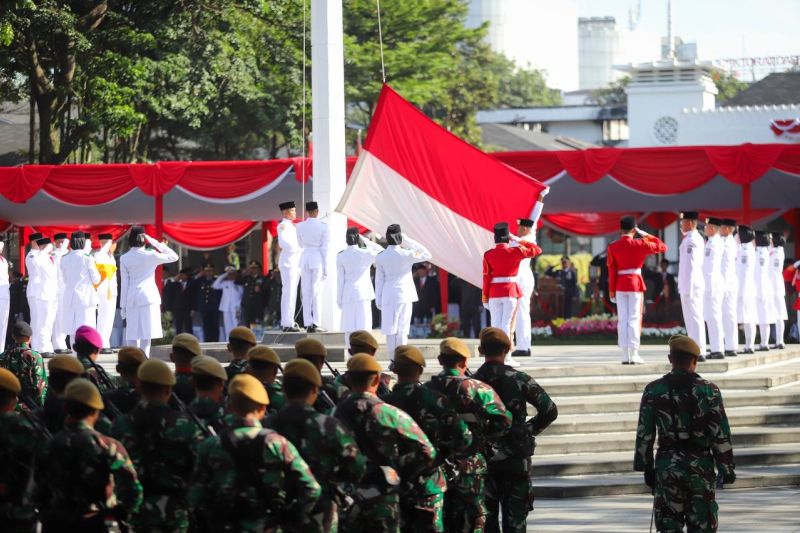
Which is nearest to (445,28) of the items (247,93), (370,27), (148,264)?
(370,27)

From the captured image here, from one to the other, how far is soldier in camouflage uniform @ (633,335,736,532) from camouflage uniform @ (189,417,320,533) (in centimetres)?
309

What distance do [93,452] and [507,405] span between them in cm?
320

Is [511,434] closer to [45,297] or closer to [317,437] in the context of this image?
[317,437]

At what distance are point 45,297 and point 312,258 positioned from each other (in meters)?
4.69

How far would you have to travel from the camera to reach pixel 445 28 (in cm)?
4291

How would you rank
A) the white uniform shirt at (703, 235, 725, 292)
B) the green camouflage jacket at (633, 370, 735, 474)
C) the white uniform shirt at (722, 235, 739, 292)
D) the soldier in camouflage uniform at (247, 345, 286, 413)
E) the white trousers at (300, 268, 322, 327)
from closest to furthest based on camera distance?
the soldier in camouflage uniform at (247, 345, 286, 413) → the green camouflage jacket at (633, 370, 735, 474) → the white uniform shirt at (703, 235, 725, 292) → the white trousers at (300, 268, 322, 327) → the white uniform shirt at (722, 235, 739, 292)

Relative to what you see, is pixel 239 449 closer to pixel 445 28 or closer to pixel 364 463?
pixel 364 463

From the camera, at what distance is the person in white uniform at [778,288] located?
2066 cm

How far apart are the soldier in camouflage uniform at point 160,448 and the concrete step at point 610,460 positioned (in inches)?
246

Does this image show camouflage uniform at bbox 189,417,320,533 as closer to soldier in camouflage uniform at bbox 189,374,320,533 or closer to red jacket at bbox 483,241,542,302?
soldier in camouflage uniform at bbox 189,374,320,533

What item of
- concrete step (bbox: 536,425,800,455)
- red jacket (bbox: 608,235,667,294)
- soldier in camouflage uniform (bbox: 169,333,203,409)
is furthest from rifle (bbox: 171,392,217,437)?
red jacket (bbox: 608,235,667,294)

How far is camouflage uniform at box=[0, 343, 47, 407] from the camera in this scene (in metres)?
11.7

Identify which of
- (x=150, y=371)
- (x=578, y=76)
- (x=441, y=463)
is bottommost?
(x=441, y=463)

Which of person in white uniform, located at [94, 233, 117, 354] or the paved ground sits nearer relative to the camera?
the paved ground
